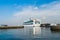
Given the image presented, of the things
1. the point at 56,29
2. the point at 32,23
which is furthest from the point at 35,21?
the point at 56,29

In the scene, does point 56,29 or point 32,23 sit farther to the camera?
point 32,23

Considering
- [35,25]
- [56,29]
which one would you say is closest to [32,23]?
[35,25]

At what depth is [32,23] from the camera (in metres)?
89.1

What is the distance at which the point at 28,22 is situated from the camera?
87.2 meters

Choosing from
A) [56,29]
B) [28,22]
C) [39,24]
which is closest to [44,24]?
[39,24]

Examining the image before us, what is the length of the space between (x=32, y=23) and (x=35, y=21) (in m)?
2.32

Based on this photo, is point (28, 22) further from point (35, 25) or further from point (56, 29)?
point (56, 29)

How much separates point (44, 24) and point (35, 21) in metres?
5.87

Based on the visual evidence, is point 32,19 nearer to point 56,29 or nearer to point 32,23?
point 32,23

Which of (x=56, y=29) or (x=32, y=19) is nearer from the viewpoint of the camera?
(x=56, y=29)

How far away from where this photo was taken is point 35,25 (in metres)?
89.4

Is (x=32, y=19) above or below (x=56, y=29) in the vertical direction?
above

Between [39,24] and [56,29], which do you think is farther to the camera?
[39,24]

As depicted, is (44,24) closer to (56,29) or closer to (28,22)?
(28,22)
